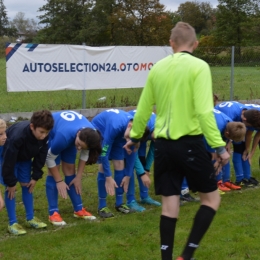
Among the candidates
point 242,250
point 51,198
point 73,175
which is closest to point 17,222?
point 51,198

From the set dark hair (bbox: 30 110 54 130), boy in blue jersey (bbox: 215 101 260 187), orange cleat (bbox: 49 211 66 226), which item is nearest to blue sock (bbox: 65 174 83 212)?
orange cleat (bbox: 49 211 66 226)

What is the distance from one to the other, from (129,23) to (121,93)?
2464 centimetres

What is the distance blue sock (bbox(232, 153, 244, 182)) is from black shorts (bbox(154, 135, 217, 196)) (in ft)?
12.2

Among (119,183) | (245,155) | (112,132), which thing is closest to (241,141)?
(245,155)

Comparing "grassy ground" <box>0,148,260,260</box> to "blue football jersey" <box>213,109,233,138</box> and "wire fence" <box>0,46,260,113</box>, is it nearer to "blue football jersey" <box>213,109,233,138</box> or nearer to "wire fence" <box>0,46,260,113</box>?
"blue football jersey" <box>213,109,233,138</box>

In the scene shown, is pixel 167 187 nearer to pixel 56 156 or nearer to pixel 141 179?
pixel 56 156

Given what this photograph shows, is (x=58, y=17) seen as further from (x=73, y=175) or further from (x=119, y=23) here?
(x=73, y=175)

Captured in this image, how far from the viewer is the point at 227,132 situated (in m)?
5.77

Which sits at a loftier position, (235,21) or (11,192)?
(235,21)

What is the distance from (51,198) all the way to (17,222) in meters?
0.47

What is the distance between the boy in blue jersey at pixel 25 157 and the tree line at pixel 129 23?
30.2m

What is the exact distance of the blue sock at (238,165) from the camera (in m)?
7.42

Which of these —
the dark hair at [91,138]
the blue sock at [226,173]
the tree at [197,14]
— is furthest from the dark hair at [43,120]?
the tree at [197,14]

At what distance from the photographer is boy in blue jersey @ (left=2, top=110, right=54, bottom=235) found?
4793mm
